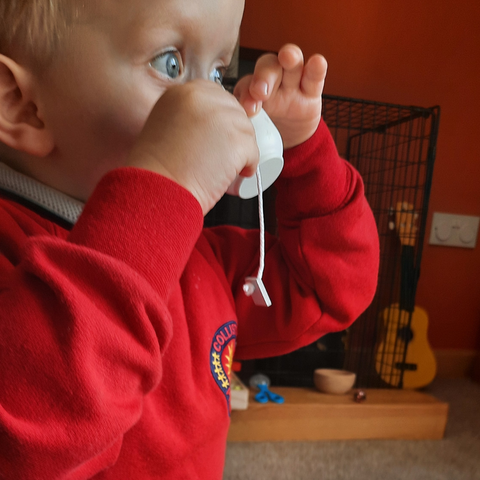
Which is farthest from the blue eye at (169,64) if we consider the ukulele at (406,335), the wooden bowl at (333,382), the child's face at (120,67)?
the ukulele at (406,335)

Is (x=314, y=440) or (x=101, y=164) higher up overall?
(x=101, y=164)

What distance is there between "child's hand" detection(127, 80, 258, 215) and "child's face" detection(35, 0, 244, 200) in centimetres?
8

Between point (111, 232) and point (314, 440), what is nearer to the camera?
point (111, 232)

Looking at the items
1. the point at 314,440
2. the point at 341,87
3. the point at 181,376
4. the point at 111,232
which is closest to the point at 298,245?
the point at 181,376

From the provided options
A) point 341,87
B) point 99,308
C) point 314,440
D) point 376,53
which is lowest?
point 314,440

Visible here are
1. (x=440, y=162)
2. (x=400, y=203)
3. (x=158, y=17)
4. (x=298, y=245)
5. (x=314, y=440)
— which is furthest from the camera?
(x=440, y=162)

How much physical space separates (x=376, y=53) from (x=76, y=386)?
1693 mm

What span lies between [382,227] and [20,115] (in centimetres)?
139

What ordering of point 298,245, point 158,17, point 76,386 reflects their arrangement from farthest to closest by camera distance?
1. point 298,245
2. point 158,17
3. point 76,386

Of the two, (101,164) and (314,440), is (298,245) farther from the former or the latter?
(314,440)

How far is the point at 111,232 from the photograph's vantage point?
0.31 metres

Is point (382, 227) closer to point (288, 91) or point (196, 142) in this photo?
point (288, 91)

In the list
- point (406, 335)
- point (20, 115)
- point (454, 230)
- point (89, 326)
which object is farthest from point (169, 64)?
point (454, 230)

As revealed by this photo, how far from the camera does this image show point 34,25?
42 centimetres
